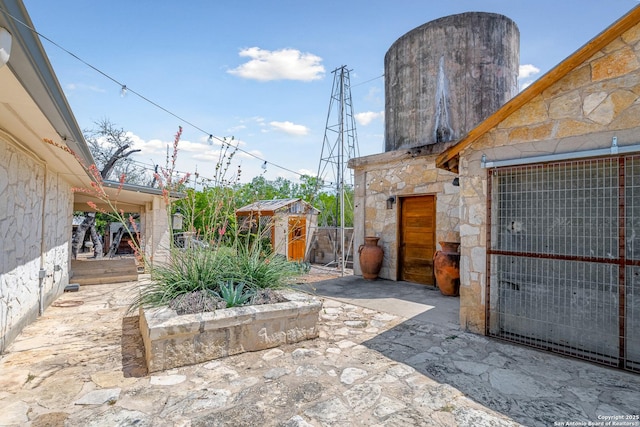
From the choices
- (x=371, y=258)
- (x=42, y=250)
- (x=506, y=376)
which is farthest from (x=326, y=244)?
(x=506, y=376)

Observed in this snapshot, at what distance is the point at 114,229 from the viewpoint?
54.9 ft

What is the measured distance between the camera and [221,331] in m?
2.99

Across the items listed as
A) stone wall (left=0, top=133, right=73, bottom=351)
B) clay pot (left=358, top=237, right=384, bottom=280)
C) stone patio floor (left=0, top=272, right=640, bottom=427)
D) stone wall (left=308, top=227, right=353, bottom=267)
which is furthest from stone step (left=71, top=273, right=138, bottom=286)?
stone wall (left=308, top=227, right=353, bottom=267)

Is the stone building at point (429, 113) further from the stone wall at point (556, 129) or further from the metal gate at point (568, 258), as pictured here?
the metal gate at point (568, 258)

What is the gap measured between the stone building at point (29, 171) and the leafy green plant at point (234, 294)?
0.95 metres

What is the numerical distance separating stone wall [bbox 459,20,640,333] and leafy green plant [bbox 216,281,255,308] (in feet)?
8.02

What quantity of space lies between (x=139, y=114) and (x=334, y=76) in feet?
22.0

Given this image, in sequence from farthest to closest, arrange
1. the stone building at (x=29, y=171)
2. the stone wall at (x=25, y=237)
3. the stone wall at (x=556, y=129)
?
the stone wall at (x=25, y=237)
the stone wall at (x=556, y=129)
the stone building at (x=29, y=171)

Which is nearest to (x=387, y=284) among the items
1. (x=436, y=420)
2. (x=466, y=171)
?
(x=466, y=171)

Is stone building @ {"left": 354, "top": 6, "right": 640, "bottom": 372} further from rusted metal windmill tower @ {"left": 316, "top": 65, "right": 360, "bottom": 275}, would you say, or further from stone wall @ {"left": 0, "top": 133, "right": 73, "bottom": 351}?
rusted metal windmill tower @ {"left": 316, "top": 65, "right": 360, "bottom": 275}

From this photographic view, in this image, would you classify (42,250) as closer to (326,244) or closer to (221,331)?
(221,331)

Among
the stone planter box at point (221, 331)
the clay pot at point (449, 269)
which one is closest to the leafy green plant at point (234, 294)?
the stone planter box at point (221, 331)

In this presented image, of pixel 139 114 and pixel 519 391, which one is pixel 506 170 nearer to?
pixel 519 391

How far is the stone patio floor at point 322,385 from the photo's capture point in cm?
206
